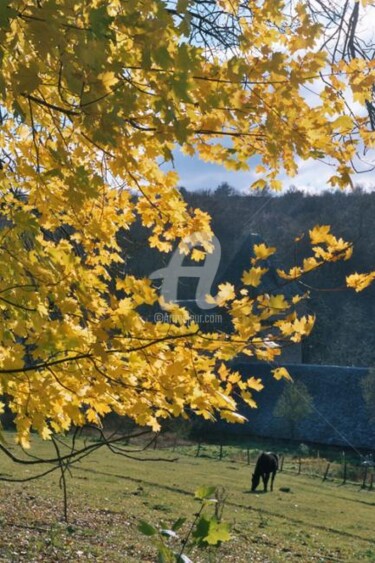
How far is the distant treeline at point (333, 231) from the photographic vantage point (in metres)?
76.6

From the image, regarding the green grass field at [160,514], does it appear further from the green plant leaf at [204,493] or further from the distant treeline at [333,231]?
the distant treeline at [333,231]

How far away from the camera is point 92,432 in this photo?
3284 cm

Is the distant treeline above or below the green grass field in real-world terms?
above

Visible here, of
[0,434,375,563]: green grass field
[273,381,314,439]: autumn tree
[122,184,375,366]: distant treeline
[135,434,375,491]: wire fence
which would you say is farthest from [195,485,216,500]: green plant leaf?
[122,184,375,366]: distant treeline

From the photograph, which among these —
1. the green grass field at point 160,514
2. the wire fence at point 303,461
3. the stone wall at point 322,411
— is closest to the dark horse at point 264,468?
the green grass field at point 160,514

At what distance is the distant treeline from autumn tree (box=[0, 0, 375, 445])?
59.4 m

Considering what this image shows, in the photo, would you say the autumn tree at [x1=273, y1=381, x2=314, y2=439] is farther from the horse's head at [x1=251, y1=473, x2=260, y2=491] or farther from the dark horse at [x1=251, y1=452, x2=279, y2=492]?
the horse's head at [x1=251, y1=473, x2=260, y2=491]

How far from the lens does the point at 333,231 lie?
94.1 metres

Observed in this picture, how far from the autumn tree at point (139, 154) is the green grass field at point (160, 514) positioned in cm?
527

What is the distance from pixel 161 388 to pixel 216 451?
30.1 metres

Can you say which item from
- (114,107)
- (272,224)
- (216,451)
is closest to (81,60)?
A: (114,107)

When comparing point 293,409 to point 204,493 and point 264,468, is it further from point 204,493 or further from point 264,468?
point 204,493

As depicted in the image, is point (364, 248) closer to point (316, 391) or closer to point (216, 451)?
point (316, 391)

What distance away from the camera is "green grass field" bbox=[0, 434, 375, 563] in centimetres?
1015
